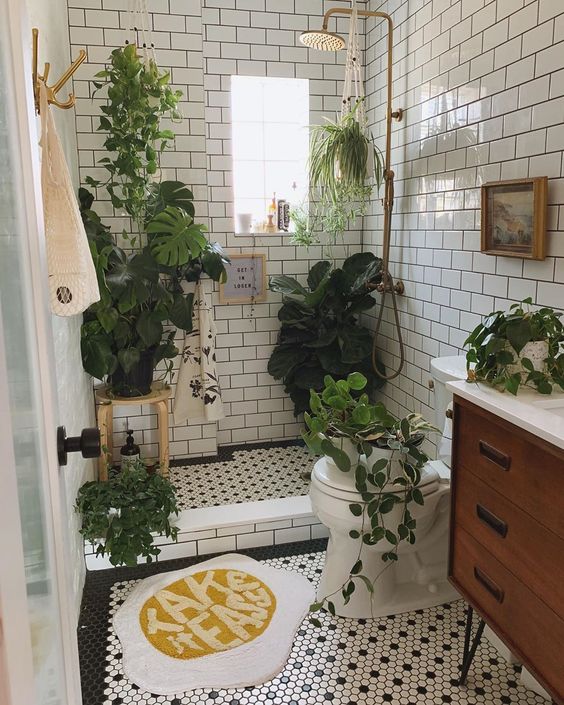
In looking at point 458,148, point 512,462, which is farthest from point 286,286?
point 512,462

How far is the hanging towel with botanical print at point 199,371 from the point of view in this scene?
3.52 m

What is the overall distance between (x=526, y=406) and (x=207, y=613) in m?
1.50

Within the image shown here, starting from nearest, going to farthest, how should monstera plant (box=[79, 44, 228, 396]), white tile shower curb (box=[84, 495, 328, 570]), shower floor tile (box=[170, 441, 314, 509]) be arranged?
white tile shower curb (box=[84, 495, 328, 570])
monstera plant (box=[79, 44, 228, 396])
shower floor tile (box=[170, 441, 314, 509])

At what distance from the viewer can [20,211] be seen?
37.6 inches

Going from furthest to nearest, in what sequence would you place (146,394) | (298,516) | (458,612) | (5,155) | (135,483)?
1. (146,394)
2. (298,516)
3. (135,483)
4. (458,612)
5. (5,155)

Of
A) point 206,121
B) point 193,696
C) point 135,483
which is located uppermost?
point 206,121

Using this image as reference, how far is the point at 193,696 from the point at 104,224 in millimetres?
2403

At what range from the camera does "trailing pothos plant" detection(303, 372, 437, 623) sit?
83.4 inches

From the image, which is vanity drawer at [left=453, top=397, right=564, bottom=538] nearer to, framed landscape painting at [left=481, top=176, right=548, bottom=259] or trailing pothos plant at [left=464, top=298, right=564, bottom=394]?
trailing pothos plant at [left=464, top=298, right=564, bottom=394]

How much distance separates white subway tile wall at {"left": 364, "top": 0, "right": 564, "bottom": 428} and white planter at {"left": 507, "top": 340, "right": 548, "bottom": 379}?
413 mm

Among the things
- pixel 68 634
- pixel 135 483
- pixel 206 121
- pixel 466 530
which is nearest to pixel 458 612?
pixel 466 530

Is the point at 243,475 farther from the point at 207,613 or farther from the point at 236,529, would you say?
the point at 207,613

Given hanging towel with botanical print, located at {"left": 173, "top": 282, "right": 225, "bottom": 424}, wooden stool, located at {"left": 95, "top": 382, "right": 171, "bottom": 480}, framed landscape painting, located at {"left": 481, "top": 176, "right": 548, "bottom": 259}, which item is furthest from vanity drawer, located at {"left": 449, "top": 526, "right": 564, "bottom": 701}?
hanging towel with botanical print, located at {"left": 173, "top": 282, "right": 225, "bottom": 424}

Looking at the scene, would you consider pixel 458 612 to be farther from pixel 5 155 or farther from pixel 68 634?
pixel 5 155
